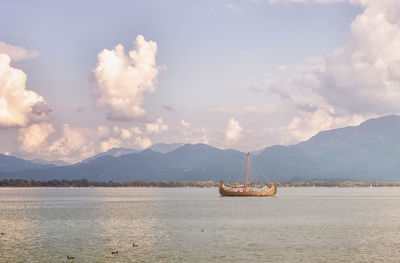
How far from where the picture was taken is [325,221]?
372ft

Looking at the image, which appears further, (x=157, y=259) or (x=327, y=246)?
(x=327, y=246)

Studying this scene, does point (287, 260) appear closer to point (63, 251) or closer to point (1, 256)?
point (63, 251)

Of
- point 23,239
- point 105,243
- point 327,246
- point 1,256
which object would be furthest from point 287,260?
point 23,239

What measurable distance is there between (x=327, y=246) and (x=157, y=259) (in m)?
24.4

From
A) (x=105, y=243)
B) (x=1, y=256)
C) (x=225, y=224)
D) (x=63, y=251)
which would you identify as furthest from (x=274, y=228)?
(x=1, y=256)

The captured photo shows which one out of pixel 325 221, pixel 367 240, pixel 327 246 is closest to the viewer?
pixel 327 246

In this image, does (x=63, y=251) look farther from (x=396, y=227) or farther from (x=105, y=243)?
(x=396, y=227)

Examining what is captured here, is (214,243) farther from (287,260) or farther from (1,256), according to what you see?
(1,256)

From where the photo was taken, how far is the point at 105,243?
75.2m

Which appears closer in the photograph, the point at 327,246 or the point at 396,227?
the point at 327,246

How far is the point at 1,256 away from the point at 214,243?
92.9ft

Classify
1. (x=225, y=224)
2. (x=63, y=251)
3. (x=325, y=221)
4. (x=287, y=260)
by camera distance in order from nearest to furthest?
(x=287, y=260)
(x=63, y=251)
(x=225, y=224)
(x=325, y=221)

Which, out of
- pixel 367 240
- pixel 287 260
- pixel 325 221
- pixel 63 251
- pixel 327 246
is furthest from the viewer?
pixel 325 221

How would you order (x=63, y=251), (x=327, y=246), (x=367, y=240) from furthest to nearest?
(x=367, y=240) < (x=327, y=246) < (x=63, y=251)
